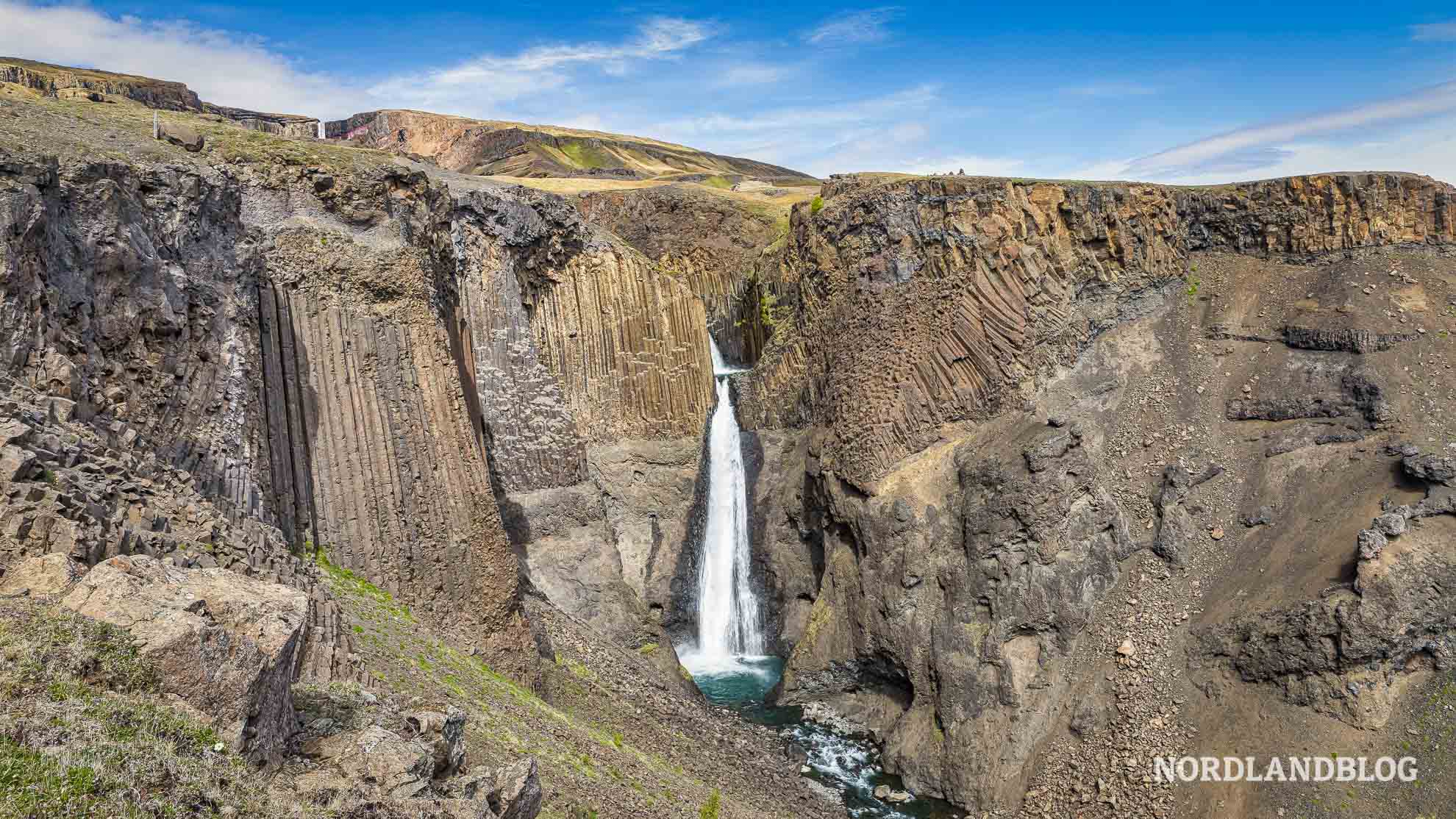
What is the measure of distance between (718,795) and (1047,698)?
938cm

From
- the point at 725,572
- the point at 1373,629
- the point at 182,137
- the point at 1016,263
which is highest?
the point at 182,137

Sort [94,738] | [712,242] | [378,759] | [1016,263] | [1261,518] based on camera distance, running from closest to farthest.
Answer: [94,738] < [378,759] < [1261,518] < [1016,263] < [712,242]

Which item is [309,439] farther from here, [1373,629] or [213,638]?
[1373,629]

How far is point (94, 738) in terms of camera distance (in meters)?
5.31

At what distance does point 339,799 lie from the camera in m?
6.57

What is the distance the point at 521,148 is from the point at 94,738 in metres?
76.5

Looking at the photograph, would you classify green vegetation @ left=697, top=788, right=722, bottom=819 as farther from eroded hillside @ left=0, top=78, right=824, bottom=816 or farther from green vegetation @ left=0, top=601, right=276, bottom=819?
green vegetation @ left=0, top=601, right=276, bottom=819

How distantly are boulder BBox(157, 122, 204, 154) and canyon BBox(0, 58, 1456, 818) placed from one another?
71cm

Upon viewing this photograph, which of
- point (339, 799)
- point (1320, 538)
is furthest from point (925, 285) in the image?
point (339, 799)

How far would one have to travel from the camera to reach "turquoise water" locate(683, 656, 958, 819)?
67.7ft

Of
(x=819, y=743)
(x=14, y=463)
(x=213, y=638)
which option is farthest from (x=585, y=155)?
(x=213, y=638)

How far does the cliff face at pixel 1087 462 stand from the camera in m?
19.9

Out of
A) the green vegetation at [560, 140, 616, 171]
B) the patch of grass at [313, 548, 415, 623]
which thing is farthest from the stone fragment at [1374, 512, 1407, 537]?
the green vegetation at [560, 140, 616, 171]

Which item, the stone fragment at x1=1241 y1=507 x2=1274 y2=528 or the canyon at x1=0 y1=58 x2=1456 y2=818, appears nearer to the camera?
the canyon at x1=0 y1=58 x2=1456 y2=818
